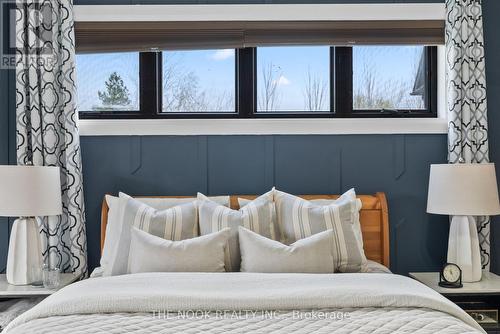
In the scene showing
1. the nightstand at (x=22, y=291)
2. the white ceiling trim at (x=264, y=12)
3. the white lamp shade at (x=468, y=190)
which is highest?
the white ceiling trim at (x=264, y=12)

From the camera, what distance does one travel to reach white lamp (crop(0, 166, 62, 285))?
9.91ft

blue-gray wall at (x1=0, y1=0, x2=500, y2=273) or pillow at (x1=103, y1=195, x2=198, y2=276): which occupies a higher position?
blue-gray wall at (x1=0, y1=0, x2=500, y2=273)

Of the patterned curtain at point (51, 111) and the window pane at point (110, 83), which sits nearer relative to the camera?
the patterned curtain at point (51, 111)

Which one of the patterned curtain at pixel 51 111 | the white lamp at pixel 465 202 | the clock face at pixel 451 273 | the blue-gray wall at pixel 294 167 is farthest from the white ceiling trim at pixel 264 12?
the clock face at pixel 451 273

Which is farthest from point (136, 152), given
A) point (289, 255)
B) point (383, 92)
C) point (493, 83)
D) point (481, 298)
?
point (493, 83)

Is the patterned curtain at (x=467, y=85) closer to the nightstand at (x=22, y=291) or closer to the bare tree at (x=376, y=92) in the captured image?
the bare tree at (x=376, y=92)

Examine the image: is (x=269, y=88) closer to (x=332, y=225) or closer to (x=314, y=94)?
(x=314, y=94)

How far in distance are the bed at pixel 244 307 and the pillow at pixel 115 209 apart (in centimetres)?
59

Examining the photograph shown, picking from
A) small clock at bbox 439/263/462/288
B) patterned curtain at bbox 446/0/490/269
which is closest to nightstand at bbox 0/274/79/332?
small clock at bbox 439/263/462/288

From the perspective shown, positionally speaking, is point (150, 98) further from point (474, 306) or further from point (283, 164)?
point (474, 306)

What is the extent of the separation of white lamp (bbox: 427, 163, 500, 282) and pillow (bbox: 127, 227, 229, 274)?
130 centimetres

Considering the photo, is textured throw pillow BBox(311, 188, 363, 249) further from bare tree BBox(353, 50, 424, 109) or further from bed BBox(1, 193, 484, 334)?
bare tree BBox(353, 50, 424, 109)

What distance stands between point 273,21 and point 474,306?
2067 millimetres

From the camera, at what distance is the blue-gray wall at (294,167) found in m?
3.59
